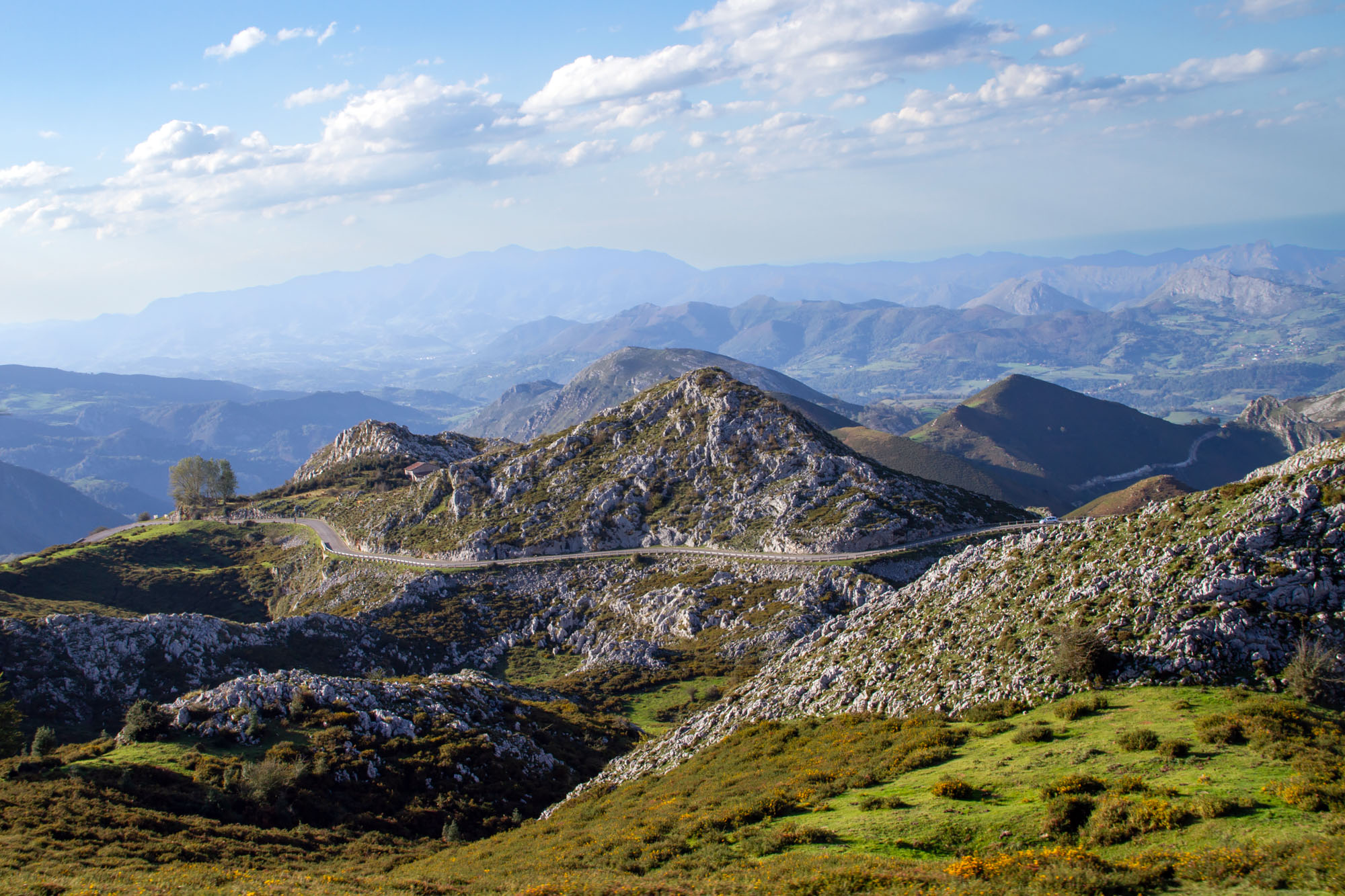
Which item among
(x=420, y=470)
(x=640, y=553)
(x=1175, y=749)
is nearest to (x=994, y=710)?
(x=1175, y=749)

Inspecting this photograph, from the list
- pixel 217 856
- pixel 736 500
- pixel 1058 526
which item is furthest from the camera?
pixel 736 500

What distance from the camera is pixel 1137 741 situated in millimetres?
27781

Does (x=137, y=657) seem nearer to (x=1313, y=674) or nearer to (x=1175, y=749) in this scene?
(x=1175, y=749)

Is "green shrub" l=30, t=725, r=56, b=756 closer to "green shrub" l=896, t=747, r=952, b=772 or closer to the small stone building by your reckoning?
"green shrub" l=896, t=747, r=952, b=772

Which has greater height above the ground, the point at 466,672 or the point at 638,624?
the point at 466,672

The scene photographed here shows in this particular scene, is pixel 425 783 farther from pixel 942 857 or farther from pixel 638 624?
pixel 638 624

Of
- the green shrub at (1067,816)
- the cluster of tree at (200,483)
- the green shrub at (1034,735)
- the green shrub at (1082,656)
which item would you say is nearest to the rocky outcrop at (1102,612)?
the green shrub at (1082,656)

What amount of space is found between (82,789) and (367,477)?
146617 millimetres

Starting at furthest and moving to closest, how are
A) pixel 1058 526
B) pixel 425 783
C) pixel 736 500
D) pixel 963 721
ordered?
1. pixel 736 500
2. pixel 1058 526
3. pixel 425 783
4. pixel 963 721

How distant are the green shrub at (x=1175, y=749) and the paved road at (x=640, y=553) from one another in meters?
68.6

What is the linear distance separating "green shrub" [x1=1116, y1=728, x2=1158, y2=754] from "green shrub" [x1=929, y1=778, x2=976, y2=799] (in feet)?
19.1

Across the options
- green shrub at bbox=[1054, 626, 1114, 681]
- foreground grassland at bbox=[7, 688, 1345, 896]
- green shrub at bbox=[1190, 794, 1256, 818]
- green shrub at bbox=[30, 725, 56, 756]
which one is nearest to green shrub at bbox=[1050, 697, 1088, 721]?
foreground grassland at bbox=[7, 688, 1345, 896]

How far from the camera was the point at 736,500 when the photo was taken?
116 meters

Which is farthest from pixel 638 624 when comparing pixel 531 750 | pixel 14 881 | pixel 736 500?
pixel 14 881
